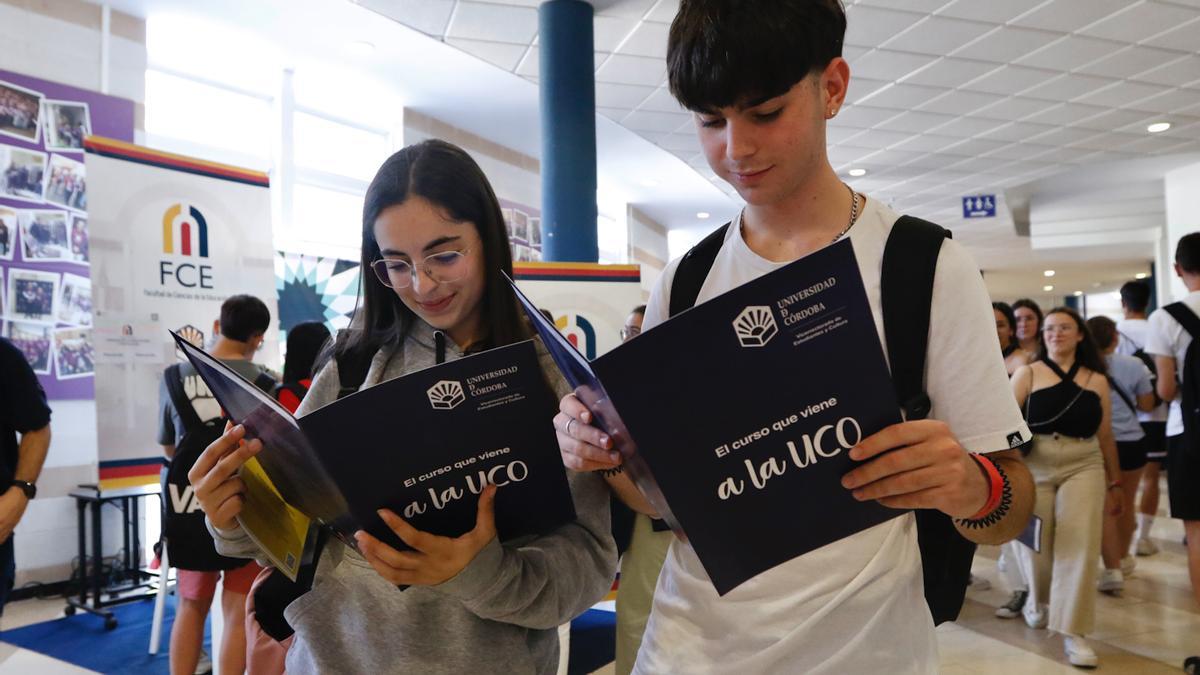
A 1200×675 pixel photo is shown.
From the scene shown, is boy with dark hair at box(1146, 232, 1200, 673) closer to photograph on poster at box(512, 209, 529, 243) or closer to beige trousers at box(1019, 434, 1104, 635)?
beige trousers at box(1019, 434, 1104, 635)

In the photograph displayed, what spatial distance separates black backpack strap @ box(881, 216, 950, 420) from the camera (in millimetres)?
853

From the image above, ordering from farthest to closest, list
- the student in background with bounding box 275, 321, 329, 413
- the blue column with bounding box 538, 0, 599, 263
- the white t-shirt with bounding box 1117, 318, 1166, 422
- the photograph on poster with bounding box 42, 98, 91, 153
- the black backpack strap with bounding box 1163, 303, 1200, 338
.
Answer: the white t-shirt with bounding box 1117, 318, 1166, 422, the photograph on poster with bounding box 42, 98, 91, 153, the blue column with bounding box 538, 0, 599, 263, the black backpack strap with bounding box 1163, 303, 1200, 338, the student in background with bounding box 275, 321, 329, 413

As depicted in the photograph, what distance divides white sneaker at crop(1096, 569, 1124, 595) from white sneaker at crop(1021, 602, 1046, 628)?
31.5 inches

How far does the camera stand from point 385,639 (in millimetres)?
1034

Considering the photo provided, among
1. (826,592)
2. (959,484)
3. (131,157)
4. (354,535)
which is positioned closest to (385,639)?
(354,535)

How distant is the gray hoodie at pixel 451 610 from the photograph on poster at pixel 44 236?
4.82m

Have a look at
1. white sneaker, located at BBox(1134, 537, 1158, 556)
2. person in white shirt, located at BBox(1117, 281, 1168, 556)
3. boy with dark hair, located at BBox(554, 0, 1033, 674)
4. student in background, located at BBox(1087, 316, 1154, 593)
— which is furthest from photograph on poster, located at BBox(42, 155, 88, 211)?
Result: white sneaker, located at BBox(1134, 537, 1158, 556)

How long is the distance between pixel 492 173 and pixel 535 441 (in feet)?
27.0

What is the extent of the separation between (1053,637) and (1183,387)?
4.73 feet

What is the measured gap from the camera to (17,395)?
227cm

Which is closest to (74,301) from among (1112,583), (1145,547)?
(1112,583)

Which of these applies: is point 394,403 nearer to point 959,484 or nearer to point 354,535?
point 354,535

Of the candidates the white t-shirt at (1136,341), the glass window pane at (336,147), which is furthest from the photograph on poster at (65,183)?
the white t-shirt at (1136,341)

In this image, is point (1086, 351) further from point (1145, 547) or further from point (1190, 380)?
point (1145, 547)
